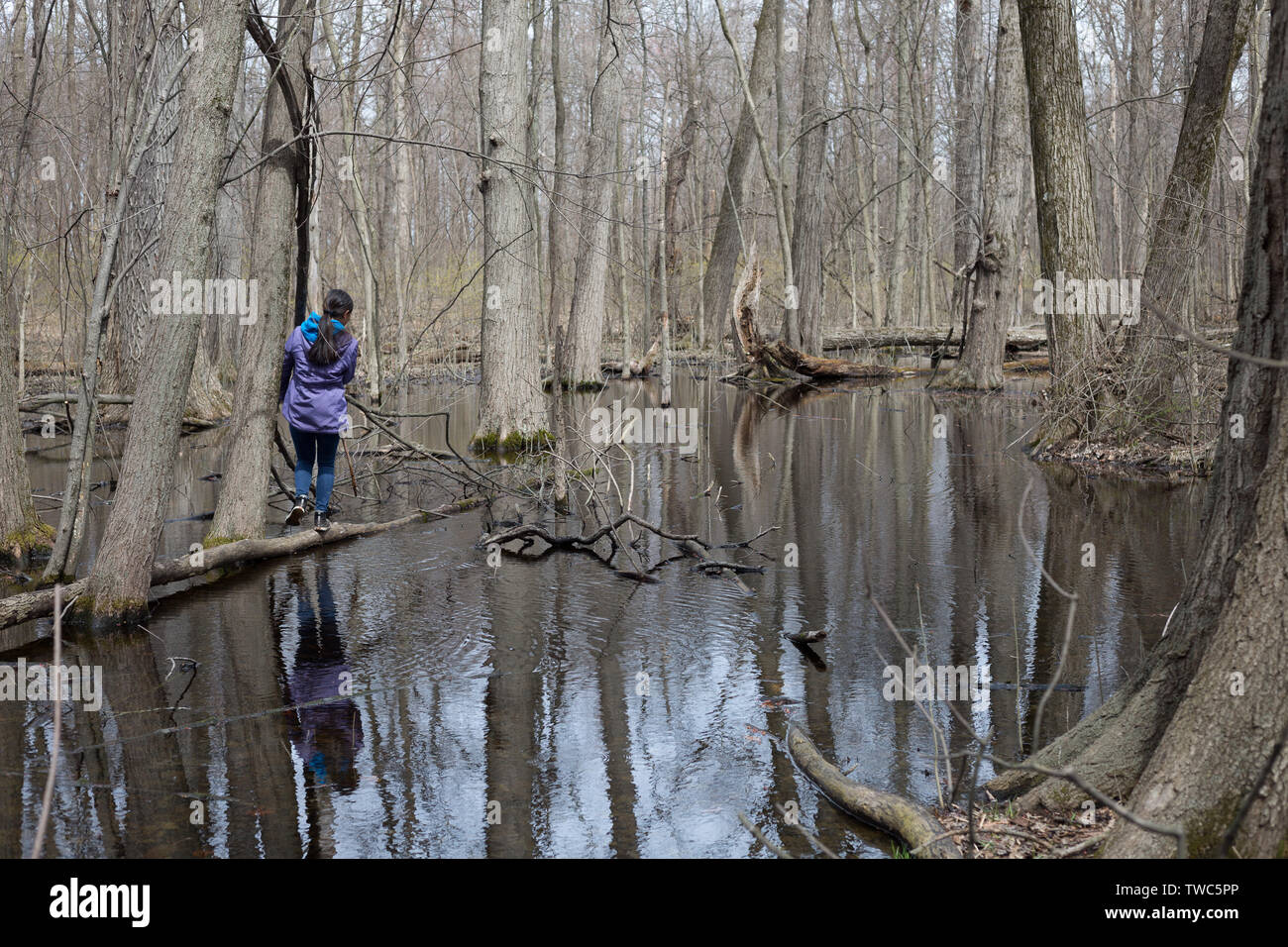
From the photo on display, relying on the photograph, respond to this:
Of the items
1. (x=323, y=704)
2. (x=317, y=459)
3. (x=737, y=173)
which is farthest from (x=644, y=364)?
(x=323, y=704)

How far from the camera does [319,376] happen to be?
8.50 metres

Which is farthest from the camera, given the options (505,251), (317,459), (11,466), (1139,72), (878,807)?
(1139,72)

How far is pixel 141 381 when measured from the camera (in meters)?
6.57

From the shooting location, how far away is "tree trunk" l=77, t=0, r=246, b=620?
21.0 feet

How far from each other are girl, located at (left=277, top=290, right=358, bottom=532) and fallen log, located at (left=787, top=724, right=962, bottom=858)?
542cm

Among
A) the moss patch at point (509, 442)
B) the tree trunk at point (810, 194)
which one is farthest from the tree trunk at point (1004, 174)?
the moss patch at point (509, 442)

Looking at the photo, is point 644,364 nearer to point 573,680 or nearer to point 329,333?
point 329,333

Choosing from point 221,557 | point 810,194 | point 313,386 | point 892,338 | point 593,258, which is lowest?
point 221,557

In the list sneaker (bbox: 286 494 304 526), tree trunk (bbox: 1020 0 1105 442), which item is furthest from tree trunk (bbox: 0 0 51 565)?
tree trunk (bbox: 1020 0 1105 442)

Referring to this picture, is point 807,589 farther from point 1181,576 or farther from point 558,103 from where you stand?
point 558,103

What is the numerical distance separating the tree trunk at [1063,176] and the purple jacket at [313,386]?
26.0 feet

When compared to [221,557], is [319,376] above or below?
above

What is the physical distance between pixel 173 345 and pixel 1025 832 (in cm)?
543
